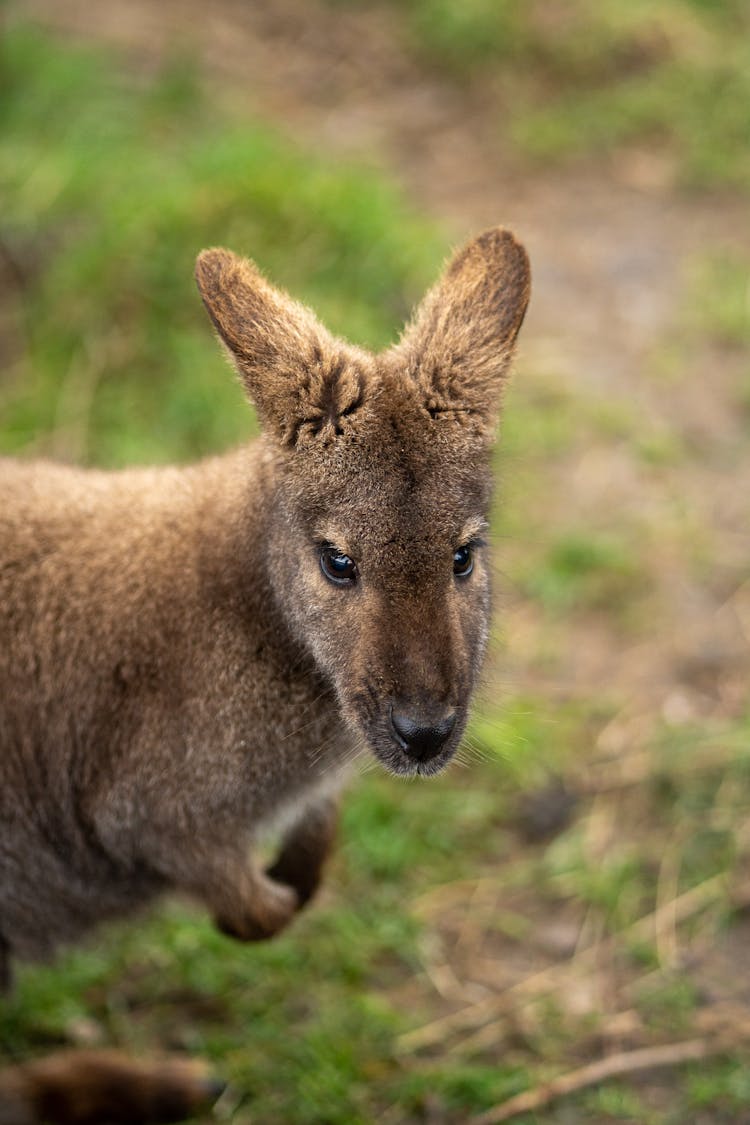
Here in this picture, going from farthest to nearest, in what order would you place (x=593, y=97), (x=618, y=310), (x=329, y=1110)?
(x=593, y=97), (x=618, y=310), (x=329, y=1110)

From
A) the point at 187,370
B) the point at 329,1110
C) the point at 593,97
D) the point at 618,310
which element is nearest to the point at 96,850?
the point at 329,1110

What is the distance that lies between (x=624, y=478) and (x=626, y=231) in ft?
6.98

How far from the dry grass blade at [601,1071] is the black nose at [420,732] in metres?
1.32

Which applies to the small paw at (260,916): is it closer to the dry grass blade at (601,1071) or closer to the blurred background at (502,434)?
the blurred background at (502,434)

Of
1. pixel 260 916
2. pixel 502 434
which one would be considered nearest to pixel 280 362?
pixel 260 916

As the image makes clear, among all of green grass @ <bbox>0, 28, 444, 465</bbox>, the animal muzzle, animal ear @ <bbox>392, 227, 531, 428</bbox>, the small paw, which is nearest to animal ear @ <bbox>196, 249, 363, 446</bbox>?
animal ear @ <bbox>392, 227, 531, 428</bbox>

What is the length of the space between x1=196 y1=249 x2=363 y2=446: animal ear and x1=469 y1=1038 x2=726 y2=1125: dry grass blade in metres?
1.83

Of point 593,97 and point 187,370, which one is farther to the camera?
point 593,97

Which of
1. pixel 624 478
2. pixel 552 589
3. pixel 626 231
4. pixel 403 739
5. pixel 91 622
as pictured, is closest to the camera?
pixel 403 739

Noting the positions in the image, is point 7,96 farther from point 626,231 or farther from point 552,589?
point 552,589

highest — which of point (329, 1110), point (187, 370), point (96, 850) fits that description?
point (187, 370)

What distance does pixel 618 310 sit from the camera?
22.0ft

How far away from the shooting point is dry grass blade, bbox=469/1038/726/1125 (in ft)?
12.1

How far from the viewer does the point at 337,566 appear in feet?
9.77
